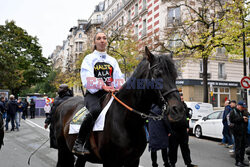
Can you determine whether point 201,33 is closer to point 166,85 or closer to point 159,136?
point 159,136

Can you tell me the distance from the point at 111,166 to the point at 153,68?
133 cm

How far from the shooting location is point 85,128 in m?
3.30

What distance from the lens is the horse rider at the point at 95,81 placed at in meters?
3.28

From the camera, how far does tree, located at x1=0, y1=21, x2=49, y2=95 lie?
1486 inches

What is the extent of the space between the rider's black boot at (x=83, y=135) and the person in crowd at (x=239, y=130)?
5.84 m

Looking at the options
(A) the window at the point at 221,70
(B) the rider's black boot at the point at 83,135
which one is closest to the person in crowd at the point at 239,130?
(B) the rider's black boot at the point at 83,135

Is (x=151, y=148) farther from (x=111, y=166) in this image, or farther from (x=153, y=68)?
(x=153, y=68)

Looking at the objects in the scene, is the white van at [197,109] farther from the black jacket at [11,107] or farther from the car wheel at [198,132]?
the black jacket at [11,107]

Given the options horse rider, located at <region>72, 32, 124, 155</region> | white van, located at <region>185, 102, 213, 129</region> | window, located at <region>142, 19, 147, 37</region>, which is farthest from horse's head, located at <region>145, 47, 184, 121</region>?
window, located at <region>142, 19, 147, 37</region>

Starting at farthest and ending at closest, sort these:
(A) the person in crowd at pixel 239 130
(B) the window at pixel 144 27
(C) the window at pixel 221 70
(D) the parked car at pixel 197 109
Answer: (B) the window at pixel 144 27, (C) the window at pixel 221 70, (D) the parked car at pixel 197 109, (A) the person in crowd at pixel 239 130

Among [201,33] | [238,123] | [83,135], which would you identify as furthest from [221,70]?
[83,135]

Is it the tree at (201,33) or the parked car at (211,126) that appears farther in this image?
the tree at (201,33)

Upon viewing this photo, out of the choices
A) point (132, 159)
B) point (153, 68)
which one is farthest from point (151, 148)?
point (153, 68)

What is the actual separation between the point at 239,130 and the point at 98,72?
602 centimetres
